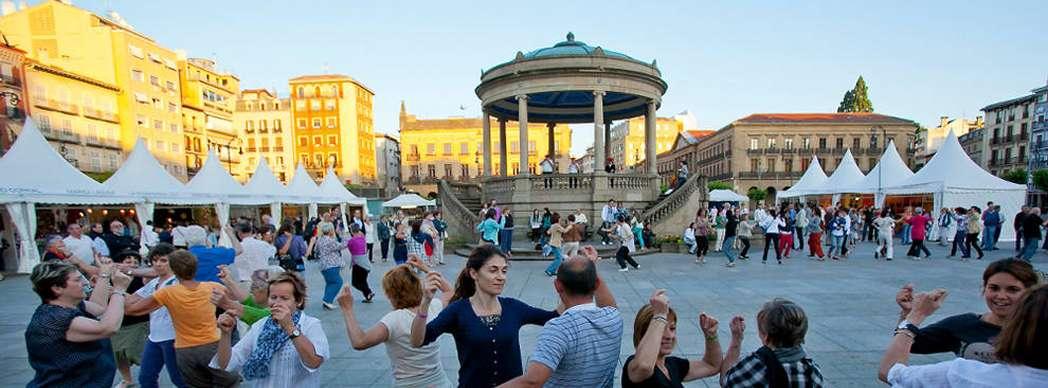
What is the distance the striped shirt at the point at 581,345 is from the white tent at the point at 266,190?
832 inches

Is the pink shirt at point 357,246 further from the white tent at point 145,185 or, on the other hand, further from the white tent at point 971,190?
the white tent at point 971,190

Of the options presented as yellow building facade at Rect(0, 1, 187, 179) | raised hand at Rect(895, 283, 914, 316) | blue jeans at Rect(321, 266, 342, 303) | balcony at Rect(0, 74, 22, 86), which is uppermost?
yellow building facade at Rect(0, 1, 187, 179)

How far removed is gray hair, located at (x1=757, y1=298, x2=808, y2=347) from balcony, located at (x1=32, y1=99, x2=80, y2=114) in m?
46.4

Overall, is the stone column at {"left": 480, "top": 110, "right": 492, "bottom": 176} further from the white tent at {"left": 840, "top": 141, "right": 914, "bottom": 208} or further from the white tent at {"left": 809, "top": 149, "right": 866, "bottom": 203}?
the white tent at {"left": 809, "top": 149, "right": 866, "bottom": 203}

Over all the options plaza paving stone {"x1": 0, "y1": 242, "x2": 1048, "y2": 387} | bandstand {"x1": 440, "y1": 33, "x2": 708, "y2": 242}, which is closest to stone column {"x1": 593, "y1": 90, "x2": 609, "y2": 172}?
bandstand {"x1": 440, "y1": 33, "x2": 708, "y2": 242}

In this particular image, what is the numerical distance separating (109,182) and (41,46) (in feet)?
117

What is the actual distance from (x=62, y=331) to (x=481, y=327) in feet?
8.42

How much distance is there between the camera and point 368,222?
44.3 ft

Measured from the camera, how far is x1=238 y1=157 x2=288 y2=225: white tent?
1995cm

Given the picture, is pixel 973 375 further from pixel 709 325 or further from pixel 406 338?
pixel 406 338

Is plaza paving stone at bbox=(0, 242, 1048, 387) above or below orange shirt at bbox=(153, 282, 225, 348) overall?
below

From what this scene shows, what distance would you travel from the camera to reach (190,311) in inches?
127

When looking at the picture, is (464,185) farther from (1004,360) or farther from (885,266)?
(1004,360)

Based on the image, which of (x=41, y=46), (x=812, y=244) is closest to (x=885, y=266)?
(x=812, y=244)
